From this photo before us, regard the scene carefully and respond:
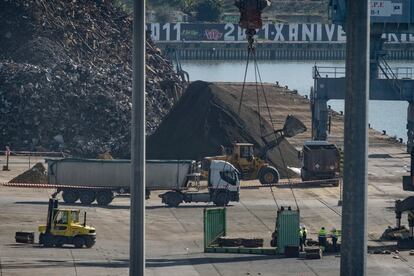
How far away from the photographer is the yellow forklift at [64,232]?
120ft

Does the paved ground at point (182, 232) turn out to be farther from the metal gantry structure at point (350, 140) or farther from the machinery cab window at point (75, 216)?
the metal gantry structure at point (350, 140)

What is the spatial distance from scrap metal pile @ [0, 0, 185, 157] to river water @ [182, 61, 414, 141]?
28.5 metres

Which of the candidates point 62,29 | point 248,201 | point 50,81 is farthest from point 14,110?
point 248,201

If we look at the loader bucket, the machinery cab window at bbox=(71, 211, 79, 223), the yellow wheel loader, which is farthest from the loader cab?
the loader bucket

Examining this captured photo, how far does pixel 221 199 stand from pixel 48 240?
37.6ft

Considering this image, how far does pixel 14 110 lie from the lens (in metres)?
65.0

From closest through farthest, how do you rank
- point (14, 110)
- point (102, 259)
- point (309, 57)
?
point (102, 259), point (14, 110), point (309, 57)

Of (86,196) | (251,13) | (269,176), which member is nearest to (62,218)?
(86,196)

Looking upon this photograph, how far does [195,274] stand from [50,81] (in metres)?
35.8

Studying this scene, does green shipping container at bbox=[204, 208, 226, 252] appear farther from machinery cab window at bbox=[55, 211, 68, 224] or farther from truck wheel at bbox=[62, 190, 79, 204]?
truck wheel at bbox=[62, 190, 79, 204]

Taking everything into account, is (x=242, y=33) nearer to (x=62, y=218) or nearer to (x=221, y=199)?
(x=221, y=199)

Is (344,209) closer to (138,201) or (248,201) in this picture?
(138,201)

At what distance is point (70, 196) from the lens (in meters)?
46.5

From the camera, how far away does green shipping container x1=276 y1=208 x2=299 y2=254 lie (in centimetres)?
3647
